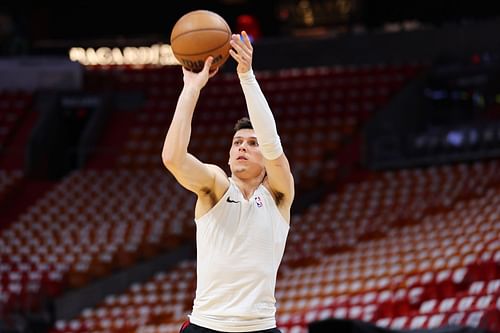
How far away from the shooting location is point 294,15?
74.2 ft

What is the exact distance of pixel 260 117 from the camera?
3.79m

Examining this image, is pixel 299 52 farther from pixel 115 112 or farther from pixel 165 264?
pixel 165 264

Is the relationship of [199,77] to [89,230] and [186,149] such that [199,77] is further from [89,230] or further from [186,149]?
[89,230]

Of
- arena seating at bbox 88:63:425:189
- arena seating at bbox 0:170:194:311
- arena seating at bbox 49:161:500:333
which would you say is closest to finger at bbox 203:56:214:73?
arena seating at bbox 49:161:500:333

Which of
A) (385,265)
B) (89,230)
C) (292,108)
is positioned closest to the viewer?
(385,265)

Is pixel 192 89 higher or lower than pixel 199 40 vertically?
lower

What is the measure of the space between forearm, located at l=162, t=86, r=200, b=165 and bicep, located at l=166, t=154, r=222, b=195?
4cm

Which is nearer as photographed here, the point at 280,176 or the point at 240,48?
the point at 240,48

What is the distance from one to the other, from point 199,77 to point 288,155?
46.6ft

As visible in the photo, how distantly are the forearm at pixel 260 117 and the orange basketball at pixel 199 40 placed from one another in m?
0.20

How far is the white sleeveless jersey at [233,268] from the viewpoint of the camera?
3.80 metres

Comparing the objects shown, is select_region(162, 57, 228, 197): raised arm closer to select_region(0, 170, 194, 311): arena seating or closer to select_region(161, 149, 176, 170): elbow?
select_region(161, 149, 176, 170): elbow

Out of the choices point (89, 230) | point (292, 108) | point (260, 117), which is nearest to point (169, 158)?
point (260, 117)

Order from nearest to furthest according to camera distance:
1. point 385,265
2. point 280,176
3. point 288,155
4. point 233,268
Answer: point 233,268
point 280,176
point 385,265
point 288,155
